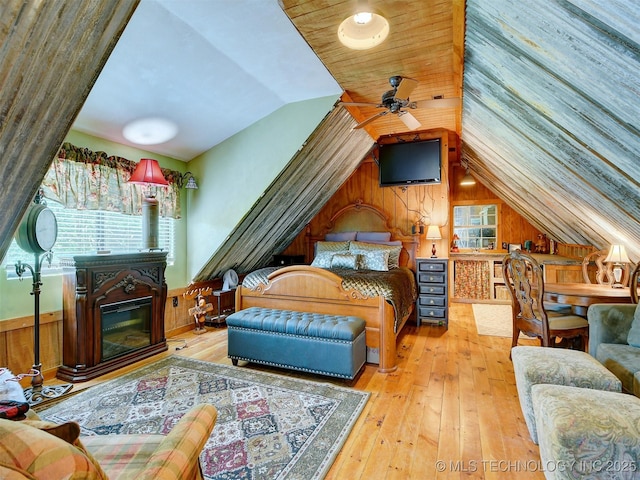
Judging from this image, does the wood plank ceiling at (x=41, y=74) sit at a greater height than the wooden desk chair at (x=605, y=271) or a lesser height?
greater

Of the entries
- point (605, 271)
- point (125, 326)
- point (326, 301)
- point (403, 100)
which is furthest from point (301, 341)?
point (605, 271)

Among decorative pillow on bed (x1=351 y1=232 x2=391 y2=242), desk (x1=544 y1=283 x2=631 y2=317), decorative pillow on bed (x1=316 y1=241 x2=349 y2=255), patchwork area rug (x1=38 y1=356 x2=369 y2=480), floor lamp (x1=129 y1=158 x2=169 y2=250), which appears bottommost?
patchwork area rug (x1=38 y1=356 x2=369 y2=480)

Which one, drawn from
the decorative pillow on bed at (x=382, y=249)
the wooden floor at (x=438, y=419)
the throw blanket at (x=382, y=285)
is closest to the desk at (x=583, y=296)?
the wooden floor at (x=438, y=419)

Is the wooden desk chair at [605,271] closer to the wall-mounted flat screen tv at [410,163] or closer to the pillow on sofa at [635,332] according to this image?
the pillow on sofa at [635,332]

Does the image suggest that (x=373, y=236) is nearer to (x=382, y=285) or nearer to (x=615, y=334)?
(x=382, y=285)

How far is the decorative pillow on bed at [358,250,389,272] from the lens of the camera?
4.19 metres

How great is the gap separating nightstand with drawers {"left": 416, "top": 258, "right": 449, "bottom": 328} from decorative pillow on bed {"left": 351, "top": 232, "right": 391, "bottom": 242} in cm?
71

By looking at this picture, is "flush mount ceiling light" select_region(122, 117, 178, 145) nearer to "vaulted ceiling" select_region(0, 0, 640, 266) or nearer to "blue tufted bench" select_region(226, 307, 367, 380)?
"vaulted ceiling" select_region(0, 0, 640, 266)

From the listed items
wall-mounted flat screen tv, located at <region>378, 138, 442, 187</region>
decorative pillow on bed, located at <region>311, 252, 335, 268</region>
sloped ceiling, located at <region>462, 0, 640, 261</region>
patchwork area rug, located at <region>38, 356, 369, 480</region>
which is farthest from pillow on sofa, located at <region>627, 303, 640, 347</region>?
decorative pillow on bed, located at <region>311, 252, 335, 268</region>

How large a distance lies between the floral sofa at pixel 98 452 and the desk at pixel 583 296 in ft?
9.56

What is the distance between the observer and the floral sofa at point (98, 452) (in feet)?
1.77

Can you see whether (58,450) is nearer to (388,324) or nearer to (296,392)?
(296,392)

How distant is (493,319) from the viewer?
4879 mm

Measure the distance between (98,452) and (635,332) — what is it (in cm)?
313
